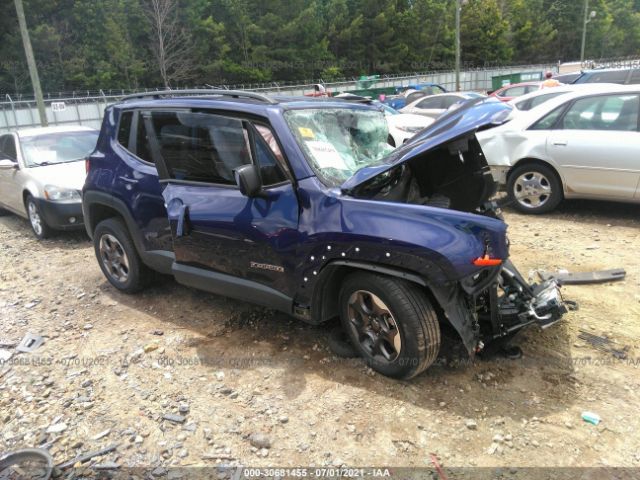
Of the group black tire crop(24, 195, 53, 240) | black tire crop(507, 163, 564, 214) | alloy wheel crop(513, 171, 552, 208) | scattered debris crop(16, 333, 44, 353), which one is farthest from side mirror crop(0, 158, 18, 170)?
alloy wheel crop(513, 171, 552, 208)

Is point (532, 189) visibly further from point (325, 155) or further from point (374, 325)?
point (374, 325)

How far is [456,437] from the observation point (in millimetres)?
2816

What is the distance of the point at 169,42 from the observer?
1704 inches

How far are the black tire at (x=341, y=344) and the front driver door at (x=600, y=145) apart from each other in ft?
13.6

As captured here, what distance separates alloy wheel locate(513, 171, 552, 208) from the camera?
6.69 metres

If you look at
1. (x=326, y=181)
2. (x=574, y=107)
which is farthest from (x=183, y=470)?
(x=574, y=107)

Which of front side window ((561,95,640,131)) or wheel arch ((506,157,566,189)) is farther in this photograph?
wheel arch ((506,157,566,189))

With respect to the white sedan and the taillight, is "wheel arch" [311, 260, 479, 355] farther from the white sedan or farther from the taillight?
the white sedan

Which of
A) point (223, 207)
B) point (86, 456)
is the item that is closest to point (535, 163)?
point (223, 207)

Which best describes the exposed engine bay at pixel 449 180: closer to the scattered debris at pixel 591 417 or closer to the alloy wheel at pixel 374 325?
the alloy wheel at pixel 374 325

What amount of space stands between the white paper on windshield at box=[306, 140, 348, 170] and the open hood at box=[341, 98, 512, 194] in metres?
0.30

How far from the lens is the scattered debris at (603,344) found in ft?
11.5

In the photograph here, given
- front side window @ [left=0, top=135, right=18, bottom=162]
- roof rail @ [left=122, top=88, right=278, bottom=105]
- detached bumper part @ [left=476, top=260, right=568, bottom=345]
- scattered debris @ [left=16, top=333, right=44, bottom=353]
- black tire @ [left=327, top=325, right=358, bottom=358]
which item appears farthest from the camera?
front side window @ [left=0, top=135, right=18, bottom=162]

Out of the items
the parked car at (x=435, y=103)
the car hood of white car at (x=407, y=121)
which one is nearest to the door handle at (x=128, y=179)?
the car hood of white car at (x=407, y=121)
